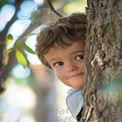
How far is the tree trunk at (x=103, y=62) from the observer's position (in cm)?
67

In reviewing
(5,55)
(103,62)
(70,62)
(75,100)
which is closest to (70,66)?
(70,62)

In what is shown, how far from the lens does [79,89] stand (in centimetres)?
104

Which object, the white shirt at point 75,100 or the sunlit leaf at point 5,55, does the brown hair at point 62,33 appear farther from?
the sunlit leaf at point 5,55

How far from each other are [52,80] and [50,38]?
1484 millimetres

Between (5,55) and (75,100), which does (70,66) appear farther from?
(5,55)

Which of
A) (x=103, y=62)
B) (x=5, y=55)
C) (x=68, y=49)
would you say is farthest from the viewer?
(x=5, y=55)

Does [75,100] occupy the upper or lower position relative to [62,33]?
lower

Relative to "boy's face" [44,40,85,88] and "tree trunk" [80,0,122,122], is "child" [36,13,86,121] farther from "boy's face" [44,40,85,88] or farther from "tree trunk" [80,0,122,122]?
"tree trunk" [80,0,122,122]

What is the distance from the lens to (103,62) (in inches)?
28.5

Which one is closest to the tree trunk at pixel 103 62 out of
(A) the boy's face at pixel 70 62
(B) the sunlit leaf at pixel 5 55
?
(A) the boy's face at pixel 70 62

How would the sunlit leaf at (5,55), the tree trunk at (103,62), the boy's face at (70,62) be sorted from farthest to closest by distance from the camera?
1. the sunlit leaf at (5,55)
2. the boy's face at (70,62)
3. the tree trunk at (103,62)

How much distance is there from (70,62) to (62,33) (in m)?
0.09

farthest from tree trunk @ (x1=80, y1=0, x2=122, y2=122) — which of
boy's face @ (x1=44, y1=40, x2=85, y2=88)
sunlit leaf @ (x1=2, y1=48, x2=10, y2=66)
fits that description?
sunlit leaf @ (x1=2, y1=48, x2=10, y2=66)

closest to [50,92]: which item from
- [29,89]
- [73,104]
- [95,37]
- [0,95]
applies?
[29,89]
